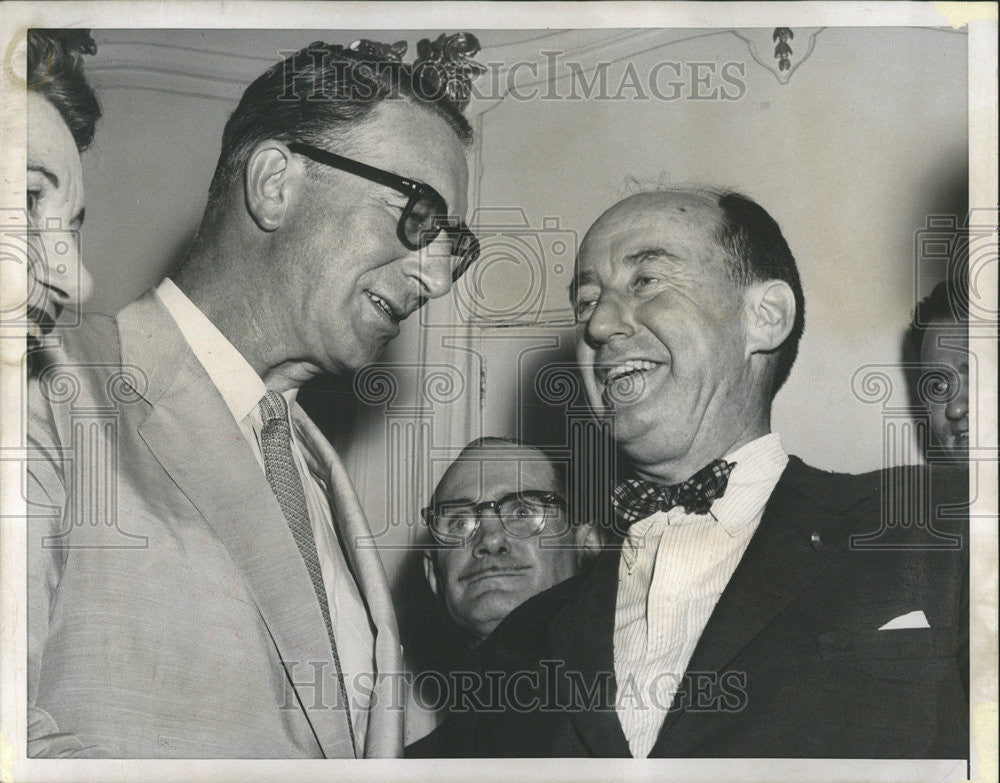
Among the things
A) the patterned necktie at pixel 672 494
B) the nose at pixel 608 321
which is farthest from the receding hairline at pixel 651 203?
the patterned necktie at pixel 672 494

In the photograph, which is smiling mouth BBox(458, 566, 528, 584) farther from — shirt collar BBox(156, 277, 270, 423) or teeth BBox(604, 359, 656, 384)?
shirt collar BBox(156, 277, 270, 423)

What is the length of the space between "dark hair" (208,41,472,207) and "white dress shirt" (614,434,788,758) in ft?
3.42

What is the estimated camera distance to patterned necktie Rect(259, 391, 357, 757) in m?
2.50

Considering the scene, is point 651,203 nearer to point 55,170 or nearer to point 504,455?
point 504,455

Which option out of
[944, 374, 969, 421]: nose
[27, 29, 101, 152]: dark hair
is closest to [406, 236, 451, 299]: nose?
[27, 29, 101, 152]: dark hair

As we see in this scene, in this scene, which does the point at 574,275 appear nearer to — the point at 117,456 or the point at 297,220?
the point at 297,220

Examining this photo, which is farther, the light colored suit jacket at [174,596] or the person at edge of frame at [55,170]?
the person at edge of frame at [55,170]

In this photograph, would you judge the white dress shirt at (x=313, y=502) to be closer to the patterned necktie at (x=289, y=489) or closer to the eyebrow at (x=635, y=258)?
the patterned necktie at (x=289, y=489)

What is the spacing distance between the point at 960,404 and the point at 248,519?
1.68m

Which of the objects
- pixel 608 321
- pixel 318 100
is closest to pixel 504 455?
pixel 608 321

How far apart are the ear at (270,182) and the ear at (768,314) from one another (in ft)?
3.59

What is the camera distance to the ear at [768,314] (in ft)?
8.33

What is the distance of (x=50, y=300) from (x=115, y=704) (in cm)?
95

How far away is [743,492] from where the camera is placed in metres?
2.53
